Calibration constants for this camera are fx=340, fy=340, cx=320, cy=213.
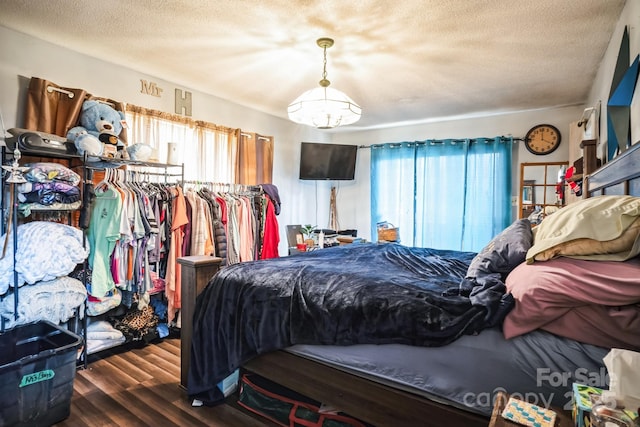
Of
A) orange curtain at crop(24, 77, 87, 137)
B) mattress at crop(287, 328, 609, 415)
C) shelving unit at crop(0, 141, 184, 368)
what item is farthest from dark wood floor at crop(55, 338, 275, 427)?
orange curtain at crop(24, 77, 87, 137)

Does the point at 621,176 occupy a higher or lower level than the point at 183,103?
lower

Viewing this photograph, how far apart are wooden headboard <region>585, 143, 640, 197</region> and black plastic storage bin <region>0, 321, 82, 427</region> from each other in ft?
9.30

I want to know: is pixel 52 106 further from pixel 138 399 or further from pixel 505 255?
pixel 505 255

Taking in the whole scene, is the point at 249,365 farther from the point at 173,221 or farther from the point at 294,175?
the point at 294,175

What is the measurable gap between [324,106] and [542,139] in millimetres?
3193

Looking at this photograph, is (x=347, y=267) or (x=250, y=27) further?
(x=250, y=27)

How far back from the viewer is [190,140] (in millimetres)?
3586

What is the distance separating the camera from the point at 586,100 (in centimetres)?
366

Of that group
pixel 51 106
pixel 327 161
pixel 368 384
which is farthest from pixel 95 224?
pixel 327 161

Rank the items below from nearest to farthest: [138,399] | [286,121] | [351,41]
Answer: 1. [138,399]
2. [351,41]
3. [286,121]

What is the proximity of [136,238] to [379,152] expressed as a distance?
3619mm

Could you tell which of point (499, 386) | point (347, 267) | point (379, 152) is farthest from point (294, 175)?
point (499, 386)

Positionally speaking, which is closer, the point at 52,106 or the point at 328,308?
the point at 328,308

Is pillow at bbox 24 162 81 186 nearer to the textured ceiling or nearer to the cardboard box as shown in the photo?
the textured ceiling
